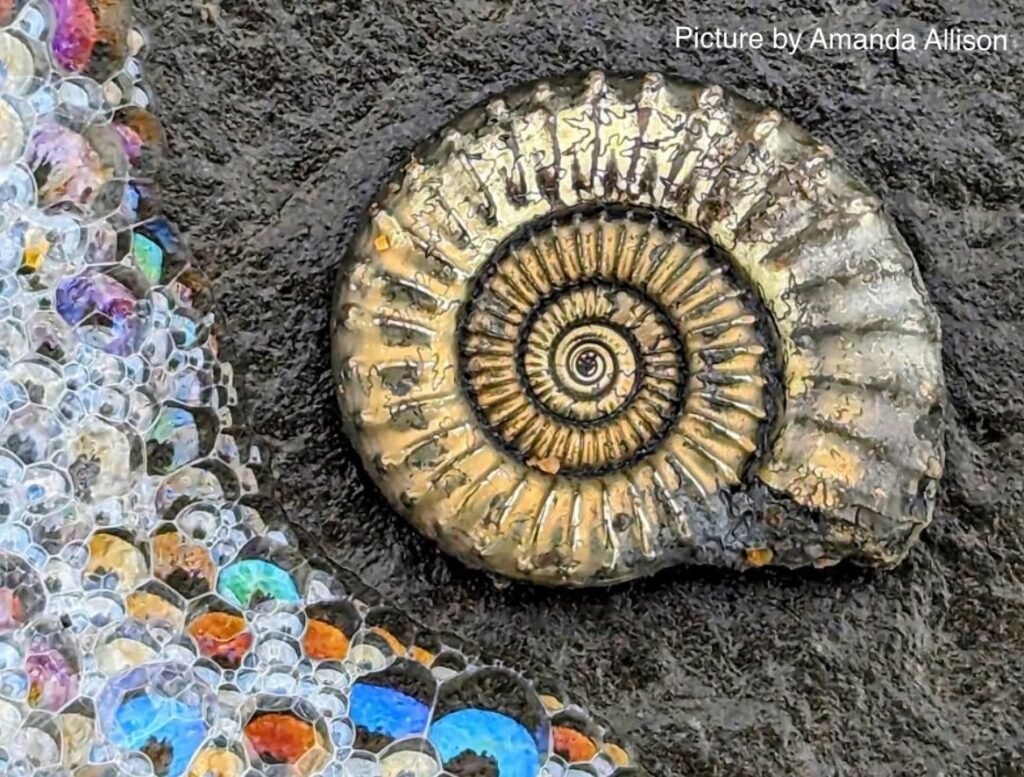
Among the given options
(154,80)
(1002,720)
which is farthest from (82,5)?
(1002,720)

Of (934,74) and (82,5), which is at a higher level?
(934,74)

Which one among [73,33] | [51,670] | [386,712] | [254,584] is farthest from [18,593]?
[73,33]

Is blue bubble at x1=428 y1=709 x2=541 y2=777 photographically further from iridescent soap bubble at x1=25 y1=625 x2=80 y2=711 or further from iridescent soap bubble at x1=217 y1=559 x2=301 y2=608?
iridescent soap bubble at x1=25 y1=625 x2=80 y2=711

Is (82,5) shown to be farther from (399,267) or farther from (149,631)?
(149,631)

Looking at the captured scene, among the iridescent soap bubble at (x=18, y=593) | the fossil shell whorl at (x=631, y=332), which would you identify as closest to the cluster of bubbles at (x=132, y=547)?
the iridescent soap bubble at (x=18, y=593)

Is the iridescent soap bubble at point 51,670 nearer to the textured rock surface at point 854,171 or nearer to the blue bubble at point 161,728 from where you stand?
the blue bubble at point 161,728
